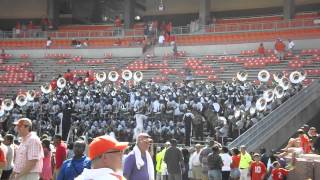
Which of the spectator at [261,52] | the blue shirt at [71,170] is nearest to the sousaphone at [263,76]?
the spectator at [261,52]

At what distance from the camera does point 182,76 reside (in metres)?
31.0

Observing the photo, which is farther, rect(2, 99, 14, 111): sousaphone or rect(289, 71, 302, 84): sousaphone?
rect(289, 71, 302, 84): sousaphone

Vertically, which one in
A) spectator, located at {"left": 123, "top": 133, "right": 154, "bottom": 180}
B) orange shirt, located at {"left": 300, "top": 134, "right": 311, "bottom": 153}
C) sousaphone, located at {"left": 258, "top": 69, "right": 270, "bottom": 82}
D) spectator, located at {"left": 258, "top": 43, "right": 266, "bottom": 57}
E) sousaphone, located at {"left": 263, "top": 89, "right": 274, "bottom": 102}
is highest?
spectator, located at {"left": 258, "top": 43, "right": 266, "bottom": 57}

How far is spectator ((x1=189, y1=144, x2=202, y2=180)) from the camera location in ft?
47.9

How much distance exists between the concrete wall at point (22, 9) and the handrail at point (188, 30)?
4397mm

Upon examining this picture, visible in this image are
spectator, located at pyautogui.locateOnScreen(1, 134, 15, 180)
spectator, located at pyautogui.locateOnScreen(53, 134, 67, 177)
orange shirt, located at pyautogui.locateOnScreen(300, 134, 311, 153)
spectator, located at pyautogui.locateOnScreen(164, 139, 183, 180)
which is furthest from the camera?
orange shirt, located at pyautogui.locateOnScreen(300, 134, 311, 153)

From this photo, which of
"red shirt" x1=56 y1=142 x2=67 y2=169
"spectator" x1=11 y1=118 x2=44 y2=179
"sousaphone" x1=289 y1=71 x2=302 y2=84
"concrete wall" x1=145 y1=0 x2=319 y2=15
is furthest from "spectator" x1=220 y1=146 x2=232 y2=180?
"concrete wall" x1=145 y1=0 x2=319 y2=15

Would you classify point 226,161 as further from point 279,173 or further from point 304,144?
point 279,173

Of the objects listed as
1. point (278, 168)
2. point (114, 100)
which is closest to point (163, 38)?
point (114, 100)

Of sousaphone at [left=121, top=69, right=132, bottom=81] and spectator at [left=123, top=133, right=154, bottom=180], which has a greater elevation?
sousaphone at [left=121, top=69, right=132, bottom=81]

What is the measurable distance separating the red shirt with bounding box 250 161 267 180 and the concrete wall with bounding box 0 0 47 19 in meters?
35.7

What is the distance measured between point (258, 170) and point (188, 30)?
2587 cm

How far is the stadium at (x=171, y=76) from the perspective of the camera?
1962 cm

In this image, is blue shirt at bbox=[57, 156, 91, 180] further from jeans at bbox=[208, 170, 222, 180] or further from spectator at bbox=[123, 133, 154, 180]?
jeans at bbox=[208, 170, 222, 180]
